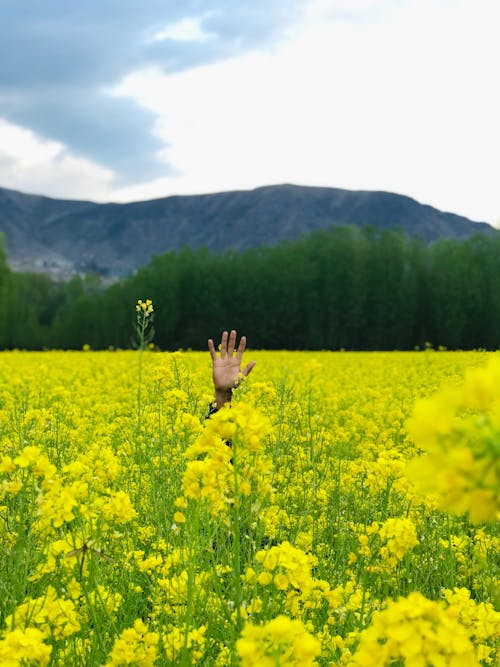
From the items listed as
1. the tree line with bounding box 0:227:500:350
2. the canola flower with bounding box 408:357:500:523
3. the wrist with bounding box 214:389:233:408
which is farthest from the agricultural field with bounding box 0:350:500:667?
the tree line with bounding box 0:227:500:350

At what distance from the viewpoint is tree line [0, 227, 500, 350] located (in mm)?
45125

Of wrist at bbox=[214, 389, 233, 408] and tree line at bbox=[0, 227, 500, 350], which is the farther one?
tree line at bbox=[0, 227, 500, 350]

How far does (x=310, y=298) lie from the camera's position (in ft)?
156

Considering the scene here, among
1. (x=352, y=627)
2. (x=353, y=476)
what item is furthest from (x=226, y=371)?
(x=352, y=627)

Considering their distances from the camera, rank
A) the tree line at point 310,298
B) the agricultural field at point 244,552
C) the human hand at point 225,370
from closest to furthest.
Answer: the agricultural field at point 244,552 < the human hand at point 225,370 < the tree line at point 310,298

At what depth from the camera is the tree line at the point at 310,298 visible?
45125mm

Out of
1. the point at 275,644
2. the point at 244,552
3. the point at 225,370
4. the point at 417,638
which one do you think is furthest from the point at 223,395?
the point at 417,638

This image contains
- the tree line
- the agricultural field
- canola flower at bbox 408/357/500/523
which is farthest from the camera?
the tree line

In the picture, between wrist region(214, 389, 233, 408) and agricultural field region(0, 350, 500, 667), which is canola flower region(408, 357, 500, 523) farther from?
wrist region(214, 389, 233, 408)

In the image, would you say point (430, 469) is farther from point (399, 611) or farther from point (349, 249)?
point (349, 249)

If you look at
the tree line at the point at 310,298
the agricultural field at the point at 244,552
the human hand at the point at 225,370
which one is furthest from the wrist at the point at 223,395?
the tree line at the point at 310,298

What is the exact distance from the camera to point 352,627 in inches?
116

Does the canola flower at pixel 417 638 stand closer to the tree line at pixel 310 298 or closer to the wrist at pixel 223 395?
the wrist at pixel 223 395

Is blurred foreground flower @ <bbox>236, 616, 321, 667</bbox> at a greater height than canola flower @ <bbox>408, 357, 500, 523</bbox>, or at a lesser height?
lesser
